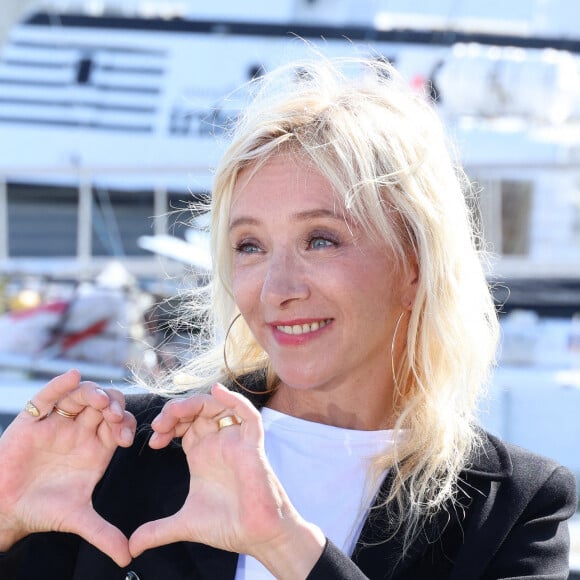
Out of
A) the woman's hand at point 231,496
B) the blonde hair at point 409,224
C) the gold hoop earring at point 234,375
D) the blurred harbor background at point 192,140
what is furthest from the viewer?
the blurred harbor background at point 192,140

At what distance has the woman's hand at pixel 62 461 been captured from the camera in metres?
1.68

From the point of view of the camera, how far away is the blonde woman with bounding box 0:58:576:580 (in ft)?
5.65

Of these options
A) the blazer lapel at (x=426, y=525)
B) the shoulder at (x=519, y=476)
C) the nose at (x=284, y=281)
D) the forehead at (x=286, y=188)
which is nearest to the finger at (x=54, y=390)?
the nose at (x=284, y=281)

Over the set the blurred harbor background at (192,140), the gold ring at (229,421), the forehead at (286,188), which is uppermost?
the forehead at (286,188)

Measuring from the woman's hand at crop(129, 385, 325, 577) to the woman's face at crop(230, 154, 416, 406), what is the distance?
0.93ft

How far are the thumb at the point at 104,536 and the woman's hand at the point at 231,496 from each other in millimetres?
19

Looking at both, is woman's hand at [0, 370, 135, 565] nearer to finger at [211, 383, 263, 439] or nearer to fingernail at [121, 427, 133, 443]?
fingernail at [121, 427, 133, 443]

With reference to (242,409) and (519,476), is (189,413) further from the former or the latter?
(519,476)

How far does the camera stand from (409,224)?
79.7 inches

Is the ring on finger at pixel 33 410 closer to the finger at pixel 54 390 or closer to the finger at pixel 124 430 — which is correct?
the finger at pixel 54 390

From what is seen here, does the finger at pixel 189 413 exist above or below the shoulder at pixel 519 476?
above

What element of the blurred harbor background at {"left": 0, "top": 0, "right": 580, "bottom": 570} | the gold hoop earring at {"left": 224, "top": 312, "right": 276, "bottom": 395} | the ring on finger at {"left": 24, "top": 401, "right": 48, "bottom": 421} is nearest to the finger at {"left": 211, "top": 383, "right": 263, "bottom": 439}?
the ring on finger at {"left": 24, "top": 401, "right": 48, "bottom": 421}

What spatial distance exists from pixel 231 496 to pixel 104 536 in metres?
0.21

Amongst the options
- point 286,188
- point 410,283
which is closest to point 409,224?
point 410,283
